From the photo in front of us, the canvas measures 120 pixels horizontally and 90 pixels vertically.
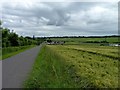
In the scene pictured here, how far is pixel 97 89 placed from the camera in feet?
32.0

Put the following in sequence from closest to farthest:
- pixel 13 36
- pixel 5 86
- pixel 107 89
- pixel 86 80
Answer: pixel 107 89
pixel 86 80
pixel 5 86
pixel 13 36

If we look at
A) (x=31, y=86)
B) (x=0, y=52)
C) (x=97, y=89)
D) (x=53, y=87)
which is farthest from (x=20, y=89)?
(x=0, y=52)

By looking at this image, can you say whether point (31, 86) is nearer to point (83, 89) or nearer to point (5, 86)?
point (5, 86)

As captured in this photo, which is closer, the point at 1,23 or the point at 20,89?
the point at 20,89

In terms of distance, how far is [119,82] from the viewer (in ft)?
36.2

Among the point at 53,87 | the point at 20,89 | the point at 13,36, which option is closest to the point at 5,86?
the point at 20,89

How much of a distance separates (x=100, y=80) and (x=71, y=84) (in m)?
1.36

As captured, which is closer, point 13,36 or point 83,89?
point 83,89

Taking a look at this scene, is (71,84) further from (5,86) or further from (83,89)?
(5,86)

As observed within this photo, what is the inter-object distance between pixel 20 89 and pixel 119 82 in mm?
4201

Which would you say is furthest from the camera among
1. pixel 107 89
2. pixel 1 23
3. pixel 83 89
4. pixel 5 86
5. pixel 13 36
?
pixel 13 36

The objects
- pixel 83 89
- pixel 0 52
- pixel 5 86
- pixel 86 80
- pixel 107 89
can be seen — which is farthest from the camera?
pixel 0 52

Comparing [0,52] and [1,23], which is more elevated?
[1,23]

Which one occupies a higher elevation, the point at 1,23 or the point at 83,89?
the point at 1,23
